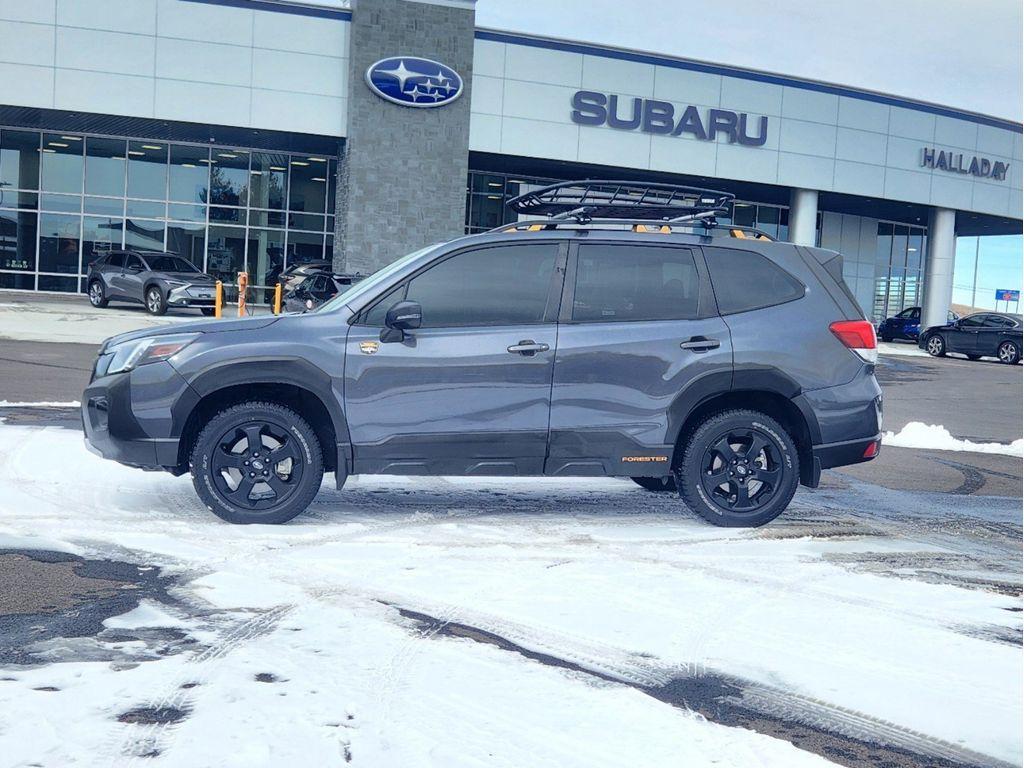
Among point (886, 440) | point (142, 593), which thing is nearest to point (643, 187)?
point (142, 593)

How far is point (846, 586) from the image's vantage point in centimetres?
586

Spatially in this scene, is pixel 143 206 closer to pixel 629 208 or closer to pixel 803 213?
pixel 803 213

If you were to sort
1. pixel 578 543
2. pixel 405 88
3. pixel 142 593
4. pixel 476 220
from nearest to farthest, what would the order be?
pixel 142 593 < pixel 578 543 < pixel 405 88 < pixel 476 220

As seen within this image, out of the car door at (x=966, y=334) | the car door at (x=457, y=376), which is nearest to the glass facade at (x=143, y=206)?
the car door at (x=966, y=334)

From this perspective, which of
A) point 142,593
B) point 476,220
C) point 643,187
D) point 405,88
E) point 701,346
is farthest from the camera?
point 476,220

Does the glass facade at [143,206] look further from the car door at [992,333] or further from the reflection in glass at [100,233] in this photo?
the car door at [992,333]

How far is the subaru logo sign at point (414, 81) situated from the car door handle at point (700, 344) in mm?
28371

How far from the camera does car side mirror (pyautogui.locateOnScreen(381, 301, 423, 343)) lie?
6617 mm

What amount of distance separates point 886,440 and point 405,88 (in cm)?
2452

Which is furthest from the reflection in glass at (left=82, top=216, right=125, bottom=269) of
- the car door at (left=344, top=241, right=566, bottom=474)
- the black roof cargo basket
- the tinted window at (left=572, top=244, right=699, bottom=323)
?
the tinted window at (left=572, top=244, right=699, bottom=323)

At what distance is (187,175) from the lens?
38.2 m

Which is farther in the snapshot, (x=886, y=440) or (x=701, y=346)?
(x=886, y=440)

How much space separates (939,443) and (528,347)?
721 cm

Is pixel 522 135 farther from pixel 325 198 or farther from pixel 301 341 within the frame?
pixel 301 341
